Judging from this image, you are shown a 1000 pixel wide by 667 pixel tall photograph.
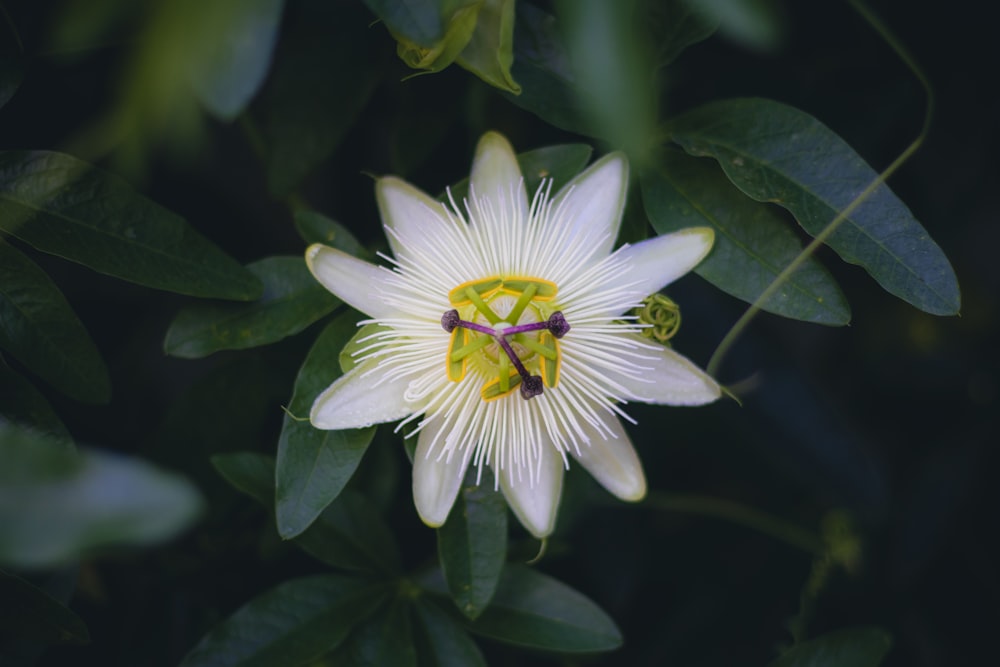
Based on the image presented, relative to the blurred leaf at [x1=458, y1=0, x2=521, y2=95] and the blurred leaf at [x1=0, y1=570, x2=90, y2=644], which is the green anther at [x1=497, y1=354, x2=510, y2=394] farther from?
the blurred leaf at [x1=0, y1=570, x2=90, y2=644]

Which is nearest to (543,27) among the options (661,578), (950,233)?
(950,233)

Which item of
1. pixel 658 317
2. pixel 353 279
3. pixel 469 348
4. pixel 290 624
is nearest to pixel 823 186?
pixel 658 317

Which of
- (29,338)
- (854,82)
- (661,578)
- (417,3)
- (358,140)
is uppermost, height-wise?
(854,82)

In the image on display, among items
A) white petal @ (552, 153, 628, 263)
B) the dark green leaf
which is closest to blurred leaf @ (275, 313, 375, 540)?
the dark green leaf

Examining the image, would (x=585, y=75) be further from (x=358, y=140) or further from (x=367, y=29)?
(x=358, y=140)

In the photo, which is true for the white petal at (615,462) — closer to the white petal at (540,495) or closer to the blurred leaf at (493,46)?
the white petal at (540,495)
